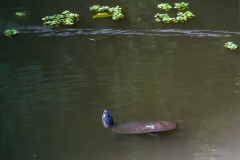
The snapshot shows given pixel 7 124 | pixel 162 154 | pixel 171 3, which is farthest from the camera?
pixel 171 3

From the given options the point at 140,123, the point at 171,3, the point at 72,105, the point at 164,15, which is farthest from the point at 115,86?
the point at 171,3

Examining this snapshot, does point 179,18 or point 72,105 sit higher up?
point 179,18

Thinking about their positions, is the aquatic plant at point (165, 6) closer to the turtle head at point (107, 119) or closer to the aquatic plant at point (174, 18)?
the aquatic plant at point (174, 18)

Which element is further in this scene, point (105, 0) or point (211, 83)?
point (105, 0)

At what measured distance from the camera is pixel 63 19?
7.70 metres

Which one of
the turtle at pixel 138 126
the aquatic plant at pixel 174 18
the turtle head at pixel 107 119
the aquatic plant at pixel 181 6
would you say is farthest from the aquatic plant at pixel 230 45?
the turtle head at pixel 107 119

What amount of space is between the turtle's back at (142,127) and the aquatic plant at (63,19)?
11.8 feet

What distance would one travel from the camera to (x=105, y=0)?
891cm

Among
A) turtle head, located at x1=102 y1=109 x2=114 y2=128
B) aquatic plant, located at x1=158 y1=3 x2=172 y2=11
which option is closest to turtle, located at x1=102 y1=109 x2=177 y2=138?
turtle head, located at x1=102 y1=109 x2=114 y2=128

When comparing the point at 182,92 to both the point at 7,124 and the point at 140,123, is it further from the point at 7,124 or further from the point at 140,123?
the point at 7,124

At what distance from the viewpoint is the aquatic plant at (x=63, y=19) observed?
24.7ft

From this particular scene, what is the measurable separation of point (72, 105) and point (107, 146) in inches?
38.6

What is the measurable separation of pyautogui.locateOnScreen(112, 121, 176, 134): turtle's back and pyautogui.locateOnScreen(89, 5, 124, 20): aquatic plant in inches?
144

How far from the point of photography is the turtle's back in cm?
448
